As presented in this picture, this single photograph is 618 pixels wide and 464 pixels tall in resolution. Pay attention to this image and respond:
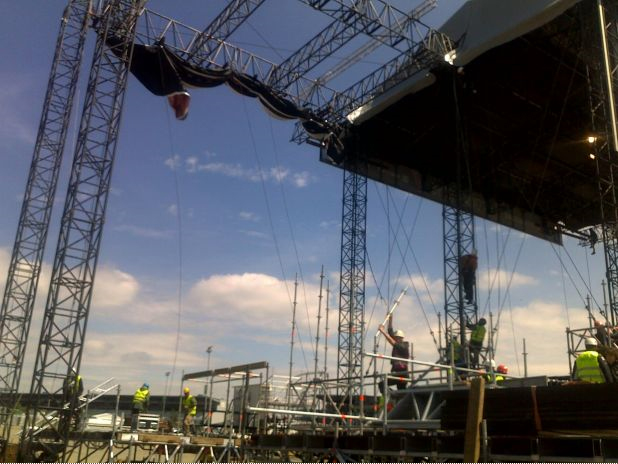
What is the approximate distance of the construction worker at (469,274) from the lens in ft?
113

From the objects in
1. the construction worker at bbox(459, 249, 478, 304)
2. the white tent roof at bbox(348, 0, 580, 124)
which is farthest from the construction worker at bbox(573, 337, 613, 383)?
the construction worker at bbox(459, 249, 478, 304)

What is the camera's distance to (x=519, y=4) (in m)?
24.3

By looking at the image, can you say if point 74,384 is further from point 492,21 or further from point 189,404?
point 492,21

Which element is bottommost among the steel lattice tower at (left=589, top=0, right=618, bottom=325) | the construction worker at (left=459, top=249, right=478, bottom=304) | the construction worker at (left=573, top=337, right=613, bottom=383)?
the construction worker at (left=573, top=337, right=613, bottom=383)

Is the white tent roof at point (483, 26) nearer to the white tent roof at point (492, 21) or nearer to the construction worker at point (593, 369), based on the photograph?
the white tent roof at point (492, 21)

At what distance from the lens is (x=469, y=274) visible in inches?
1361

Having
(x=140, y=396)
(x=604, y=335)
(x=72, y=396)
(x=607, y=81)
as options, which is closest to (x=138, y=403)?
(x=140, y=396)

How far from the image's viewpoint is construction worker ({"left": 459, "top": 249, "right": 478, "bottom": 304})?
1352 inches

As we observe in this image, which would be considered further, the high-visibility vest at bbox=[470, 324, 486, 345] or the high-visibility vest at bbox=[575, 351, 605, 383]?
the high-visibility vest at bbox=[470, 324, 486, 345]

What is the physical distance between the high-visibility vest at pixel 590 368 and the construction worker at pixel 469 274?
2362 cm

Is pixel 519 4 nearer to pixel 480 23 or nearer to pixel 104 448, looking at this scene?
pixel 480 23

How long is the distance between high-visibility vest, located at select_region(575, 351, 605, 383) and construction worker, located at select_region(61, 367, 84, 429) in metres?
19.7

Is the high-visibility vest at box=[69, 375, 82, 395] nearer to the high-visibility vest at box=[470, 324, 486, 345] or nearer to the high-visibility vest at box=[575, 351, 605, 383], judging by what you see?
the high-visibility vest at box=[470, 324, 486, 345]

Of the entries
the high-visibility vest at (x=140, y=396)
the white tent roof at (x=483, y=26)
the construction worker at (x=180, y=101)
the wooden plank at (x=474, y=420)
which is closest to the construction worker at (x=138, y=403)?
the high-visibility vest at (x=140, y=396)
